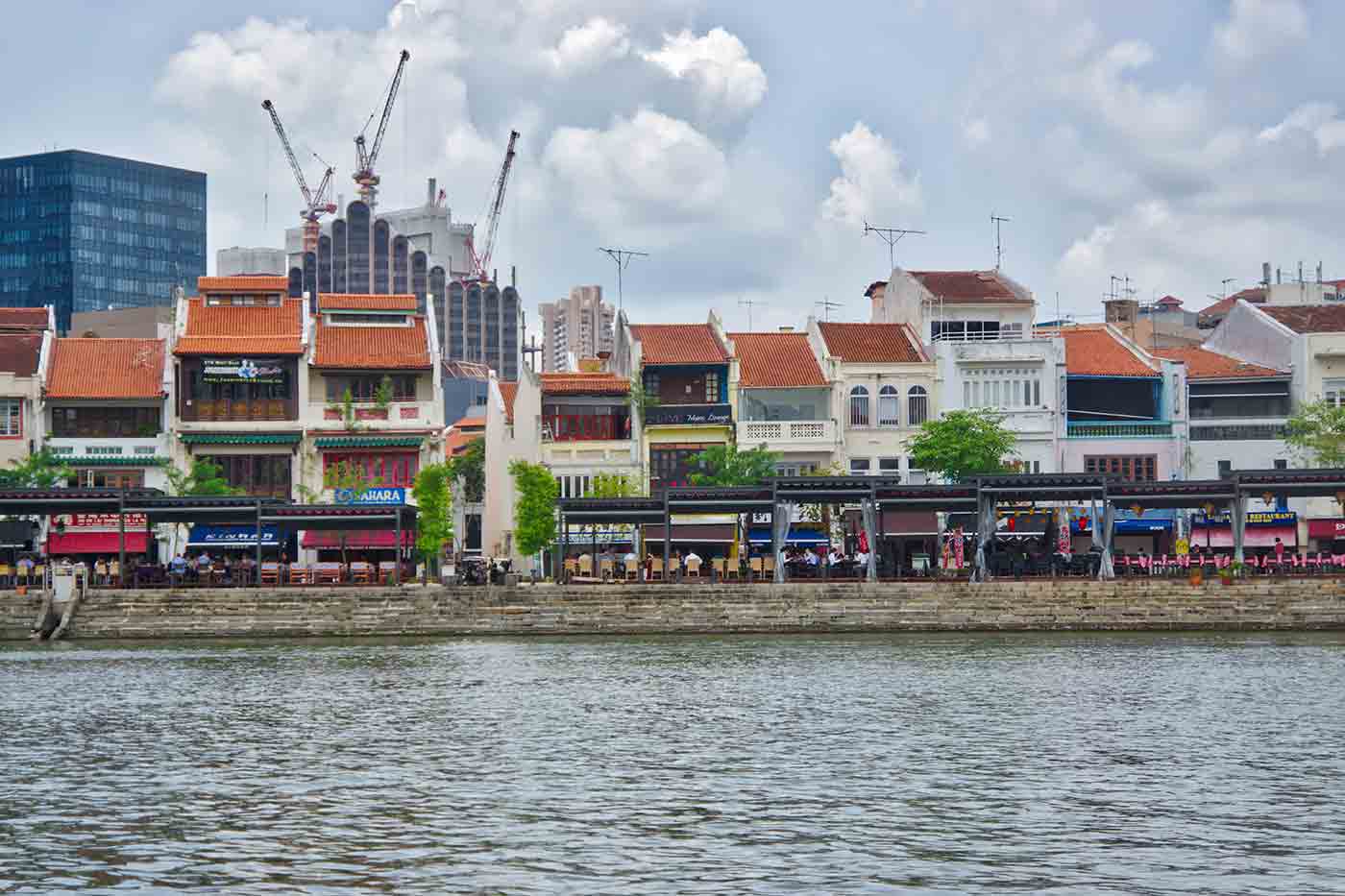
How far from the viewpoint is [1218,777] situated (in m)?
35.9

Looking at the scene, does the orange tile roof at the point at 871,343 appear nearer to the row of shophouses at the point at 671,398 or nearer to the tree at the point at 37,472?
the row of shophouses at the point at 671,398

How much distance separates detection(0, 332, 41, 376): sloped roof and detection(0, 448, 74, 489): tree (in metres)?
4.77

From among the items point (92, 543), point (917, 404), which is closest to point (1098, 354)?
point (917, 404)

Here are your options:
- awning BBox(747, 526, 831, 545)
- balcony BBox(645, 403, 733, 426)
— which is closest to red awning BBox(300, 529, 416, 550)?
balcony BBox(645, 403, 733, 426)

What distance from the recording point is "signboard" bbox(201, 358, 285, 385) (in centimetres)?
9144

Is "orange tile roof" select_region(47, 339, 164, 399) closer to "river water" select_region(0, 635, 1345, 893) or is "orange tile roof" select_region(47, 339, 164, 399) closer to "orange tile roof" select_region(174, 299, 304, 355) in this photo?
"orange tile roof" select_region(174, 299, 304, 355)

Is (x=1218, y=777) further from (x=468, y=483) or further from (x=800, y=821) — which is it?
(x=468, y=483)

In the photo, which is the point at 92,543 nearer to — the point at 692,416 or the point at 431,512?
the point at 431,512

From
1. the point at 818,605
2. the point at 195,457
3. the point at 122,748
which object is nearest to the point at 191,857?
the point at 122,748

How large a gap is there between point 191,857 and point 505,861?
15.0 feet

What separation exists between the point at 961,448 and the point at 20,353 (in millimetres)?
43027

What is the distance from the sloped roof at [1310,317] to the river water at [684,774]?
38891 mm

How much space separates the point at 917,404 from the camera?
95.6m

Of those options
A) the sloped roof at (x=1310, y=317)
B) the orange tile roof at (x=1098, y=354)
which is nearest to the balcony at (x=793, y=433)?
the orange tile roof at (x=1098, y=354)
